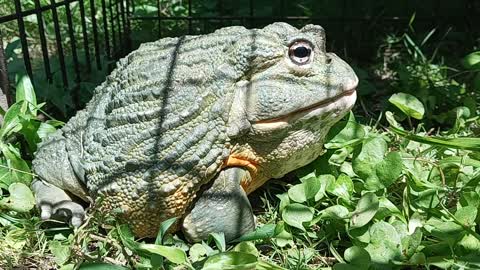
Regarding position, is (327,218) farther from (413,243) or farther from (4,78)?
(4,78)

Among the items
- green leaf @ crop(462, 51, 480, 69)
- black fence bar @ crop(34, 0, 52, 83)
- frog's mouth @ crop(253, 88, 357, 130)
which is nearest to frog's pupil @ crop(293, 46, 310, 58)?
frog's mouth @ crop(253, 88, 357, 130)

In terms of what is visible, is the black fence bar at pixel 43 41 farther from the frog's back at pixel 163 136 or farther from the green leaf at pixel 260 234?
the green leaf at pixel 260 234

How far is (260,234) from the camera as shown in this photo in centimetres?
181

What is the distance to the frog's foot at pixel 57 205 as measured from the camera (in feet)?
6.39

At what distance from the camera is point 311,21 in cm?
359

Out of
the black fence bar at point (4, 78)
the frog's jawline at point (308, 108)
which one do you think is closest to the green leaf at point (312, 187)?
the frog's jawline at point (308, 108)

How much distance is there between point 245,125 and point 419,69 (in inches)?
67.2

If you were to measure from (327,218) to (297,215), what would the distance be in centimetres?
10

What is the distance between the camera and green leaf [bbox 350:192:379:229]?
1766 millimetres

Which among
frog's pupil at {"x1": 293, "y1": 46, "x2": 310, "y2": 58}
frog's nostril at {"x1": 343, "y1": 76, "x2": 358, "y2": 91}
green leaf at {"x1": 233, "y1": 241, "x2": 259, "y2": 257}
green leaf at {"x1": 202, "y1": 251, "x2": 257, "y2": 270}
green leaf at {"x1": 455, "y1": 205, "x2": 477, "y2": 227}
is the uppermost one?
frog's pupil at {"x1": 293, "y1": 46, "x2": 310, "y2": 58}

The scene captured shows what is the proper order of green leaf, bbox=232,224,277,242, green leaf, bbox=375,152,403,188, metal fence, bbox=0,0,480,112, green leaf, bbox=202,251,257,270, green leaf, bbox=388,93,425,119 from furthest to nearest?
metal fence, bbox=0,0,480,112 < green leaf, bbox=388,93,425,119 < green leaf, bbox=375,152,403,188 < green leaf, bbox=232,224,277,242 < green leaf, bbox=202,251,257,270

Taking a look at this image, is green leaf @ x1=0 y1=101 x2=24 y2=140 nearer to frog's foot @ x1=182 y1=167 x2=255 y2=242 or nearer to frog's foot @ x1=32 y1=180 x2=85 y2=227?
frog's foot @ x1=32 y1=180 x2=85 y2=227

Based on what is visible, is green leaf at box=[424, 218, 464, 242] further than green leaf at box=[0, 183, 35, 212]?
No

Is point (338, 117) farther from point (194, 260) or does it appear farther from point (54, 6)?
point (54, 6)
